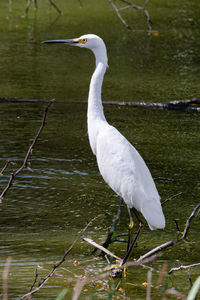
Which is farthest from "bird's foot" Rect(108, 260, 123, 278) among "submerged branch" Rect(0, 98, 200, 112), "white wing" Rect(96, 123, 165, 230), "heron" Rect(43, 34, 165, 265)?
"submerged branch" Rect(0, 98, 200, 112)

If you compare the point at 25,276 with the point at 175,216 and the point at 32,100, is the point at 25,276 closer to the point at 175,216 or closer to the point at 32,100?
the point at 175,216

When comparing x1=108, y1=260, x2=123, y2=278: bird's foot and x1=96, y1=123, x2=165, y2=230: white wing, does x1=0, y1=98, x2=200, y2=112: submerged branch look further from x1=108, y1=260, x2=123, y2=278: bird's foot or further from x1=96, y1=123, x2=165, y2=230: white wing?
x1=108, y1=260, x2=123, y2=278: bird's foot

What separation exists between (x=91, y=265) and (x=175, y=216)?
1.12m

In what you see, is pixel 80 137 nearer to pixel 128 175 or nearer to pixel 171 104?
pixel 171 104

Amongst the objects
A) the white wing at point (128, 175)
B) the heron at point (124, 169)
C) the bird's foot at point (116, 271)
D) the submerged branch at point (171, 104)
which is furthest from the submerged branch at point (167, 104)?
the bird's foot at point (116, 271)

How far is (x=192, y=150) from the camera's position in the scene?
21.6 ft

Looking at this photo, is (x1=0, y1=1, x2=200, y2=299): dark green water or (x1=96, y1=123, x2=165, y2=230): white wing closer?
(x1=96, y1=123, x2=165, y2=230): white wing

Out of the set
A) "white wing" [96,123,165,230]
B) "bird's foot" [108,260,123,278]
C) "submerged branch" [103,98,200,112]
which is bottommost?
"submerged branch" [103,98,200,112]

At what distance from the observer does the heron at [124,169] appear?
157 inches

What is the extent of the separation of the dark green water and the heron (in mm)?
290

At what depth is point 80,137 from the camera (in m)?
6.82

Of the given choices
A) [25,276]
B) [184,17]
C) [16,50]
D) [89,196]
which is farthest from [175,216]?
[184,17]

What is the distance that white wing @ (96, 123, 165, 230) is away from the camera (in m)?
3.97

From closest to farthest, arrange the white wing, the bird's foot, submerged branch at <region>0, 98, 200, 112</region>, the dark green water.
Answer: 1. the bird's foot
2. the white wing
3. the dark green water
4. submerged branch at <region>0, 98, 200, 112</region>
